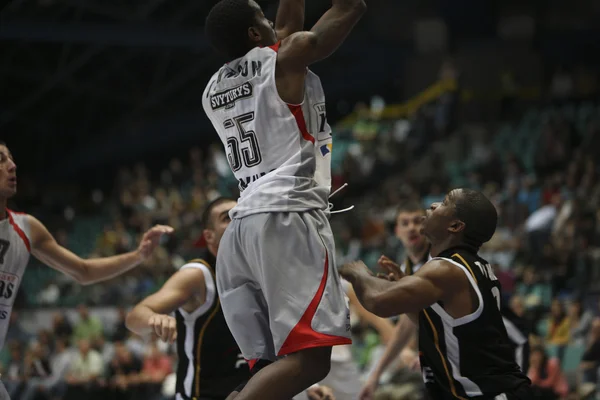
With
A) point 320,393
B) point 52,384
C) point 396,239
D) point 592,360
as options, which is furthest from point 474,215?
point 396,239

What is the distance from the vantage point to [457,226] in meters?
4.46

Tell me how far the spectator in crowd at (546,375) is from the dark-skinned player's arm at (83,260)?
4841mm

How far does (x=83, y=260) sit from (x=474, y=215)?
2538mm

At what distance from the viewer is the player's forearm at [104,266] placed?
5.57 metres

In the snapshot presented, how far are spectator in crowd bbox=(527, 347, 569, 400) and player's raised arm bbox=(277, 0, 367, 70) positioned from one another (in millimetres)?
5944

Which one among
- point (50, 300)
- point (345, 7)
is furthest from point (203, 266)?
point (50, 300)

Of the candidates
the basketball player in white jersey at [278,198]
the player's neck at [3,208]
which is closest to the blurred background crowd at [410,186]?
the basketball player in white jersey at [278,198]

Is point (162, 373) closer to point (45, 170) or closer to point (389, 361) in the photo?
point (389, 361)

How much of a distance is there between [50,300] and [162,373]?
4.93 m

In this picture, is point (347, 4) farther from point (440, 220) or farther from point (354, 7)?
point (440, 220)

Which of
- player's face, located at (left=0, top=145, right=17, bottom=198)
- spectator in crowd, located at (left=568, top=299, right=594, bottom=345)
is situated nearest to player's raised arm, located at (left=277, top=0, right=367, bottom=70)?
player's face, located at (left=0, top=145, right=17, bottom=198)

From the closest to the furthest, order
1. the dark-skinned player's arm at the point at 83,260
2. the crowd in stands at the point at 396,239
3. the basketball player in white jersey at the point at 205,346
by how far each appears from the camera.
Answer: the basketball player in white jersey at the point at 205,346 < the dark-skinned player's arm at the point at 83,260 < the crowd in stands at the point at 396,239

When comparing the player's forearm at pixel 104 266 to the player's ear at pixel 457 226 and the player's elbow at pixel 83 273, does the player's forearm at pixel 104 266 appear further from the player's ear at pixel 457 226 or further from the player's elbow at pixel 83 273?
the player's ear at pixel 457 226

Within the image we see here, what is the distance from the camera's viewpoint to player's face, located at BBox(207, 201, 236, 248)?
542 cm
